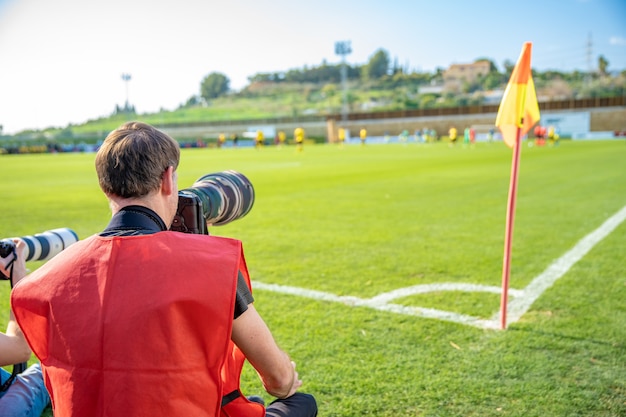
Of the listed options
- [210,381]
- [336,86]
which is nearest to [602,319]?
[210,381]

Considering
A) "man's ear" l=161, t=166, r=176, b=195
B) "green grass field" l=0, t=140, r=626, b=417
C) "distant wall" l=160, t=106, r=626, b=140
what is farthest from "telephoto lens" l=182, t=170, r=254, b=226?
"distant wall" l=160, t=106, r=626, b=140

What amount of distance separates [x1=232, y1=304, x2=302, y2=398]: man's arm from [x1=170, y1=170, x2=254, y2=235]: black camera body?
1.23 ft

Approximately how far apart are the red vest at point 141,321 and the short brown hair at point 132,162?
165mm

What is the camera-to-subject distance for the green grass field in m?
2.79

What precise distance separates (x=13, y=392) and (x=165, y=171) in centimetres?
164

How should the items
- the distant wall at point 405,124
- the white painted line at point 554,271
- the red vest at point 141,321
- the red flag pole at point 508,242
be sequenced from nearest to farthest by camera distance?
1. the red vest at point 141,321
2. the red flag pole at point 508,242
3. the white painted line at point 554,271
4. the distant wall at point 405,124

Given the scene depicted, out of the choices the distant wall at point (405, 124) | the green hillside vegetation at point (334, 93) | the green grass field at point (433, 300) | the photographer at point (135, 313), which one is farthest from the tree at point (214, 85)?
the photographer at point (135, 313)

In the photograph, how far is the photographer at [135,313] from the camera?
1.24 metres

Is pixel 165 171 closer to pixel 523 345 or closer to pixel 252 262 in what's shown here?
pixel 523 345

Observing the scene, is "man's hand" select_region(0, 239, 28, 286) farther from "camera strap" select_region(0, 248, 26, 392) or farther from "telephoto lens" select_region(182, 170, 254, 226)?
"telephoto lens" select_region(182, 170, 254, 226)

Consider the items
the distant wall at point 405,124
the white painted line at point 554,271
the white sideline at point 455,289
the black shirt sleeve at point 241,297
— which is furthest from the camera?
the distant wall at point 405,124

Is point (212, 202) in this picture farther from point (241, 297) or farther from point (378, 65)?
point (378, 65)

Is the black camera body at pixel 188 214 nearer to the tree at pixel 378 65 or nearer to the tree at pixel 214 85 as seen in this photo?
the tree at pixel 214 85

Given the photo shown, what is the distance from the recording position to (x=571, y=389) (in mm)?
2783
